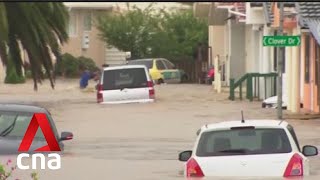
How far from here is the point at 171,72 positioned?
201 ft

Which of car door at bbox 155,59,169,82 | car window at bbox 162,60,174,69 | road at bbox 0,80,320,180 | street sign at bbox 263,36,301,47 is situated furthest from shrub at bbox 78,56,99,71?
street sign at bbox 263,36,301,47

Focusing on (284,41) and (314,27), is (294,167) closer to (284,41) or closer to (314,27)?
(284,41)

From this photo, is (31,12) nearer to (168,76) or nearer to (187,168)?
(187,168)

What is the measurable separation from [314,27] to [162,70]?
102ft

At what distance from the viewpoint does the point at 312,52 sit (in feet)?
111

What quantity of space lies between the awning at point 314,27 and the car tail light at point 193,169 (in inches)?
627

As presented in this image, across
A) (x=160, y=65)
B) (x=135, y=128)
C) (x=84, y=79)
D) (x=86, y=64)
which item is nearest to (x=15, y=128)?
(x=135, y=128)

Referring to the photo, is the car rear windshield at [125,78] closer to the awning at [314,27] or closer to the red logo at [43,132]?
the awning at [314,27]

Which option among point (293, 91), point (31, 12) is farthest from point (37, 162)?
point (293, 91)

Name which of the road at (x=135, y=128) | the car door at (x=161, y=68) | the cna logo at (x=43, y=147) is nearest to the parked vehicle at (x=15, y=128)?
the cna logo at (x=43, y=147)

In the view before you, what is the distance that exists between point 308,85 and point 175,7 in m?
44.2

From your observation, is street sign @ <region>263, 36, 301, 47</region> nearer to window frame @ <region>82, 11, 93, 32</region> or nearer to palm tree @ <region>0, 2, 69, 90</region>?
palm tree @ <region>0, 2, 69, 90</region>

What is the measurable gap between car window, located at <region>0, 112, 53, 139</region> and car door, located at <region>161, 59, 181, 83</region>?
42390 mm

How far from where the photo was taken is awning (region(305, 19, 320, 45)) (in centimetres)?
2897
